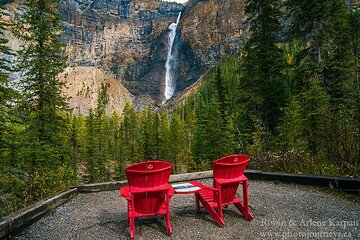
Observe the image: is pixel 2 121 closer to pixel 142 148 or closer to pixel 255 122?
pixel 255 122

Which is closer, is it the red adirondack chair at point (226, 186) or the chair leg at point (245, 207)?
the red adirondack chair at point (226, 186)

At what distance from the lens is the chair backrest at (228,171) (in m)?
4.98

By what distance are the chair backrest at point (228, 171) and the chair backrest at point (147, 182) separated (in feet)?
3.06

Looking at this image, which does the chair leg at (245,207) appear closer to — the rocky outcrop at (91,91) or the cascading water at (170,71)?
the rocky outcrop at (91,91)

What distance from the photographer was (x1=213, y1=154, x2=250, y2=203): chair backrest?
498cm

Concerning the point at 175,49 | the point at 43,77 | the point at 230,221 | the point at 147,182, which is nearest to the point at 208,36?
the point at 175,49

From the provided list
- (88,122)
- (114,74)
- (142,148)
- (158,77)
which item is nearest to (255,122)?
(142,148)

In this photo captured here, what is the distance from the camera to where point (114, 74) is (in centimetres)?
18400

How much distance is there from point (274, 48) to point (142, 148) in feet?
75.7

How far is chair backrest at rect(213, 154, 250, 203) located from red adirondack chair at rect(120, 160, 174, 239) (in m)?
0.93

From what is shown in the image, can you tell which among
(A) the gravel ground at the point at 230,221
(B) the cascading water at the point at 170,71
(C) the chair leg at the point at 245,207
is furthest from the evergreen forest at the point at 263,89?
(B) the cascading water at the point at 170,71

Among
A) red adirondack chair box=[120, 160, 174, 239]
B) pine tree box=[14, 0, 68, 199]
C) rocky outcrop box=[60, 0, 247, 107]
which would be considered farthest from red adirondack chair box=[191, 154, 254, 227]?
rocky outcrop box=[60, 0, 247, 107]

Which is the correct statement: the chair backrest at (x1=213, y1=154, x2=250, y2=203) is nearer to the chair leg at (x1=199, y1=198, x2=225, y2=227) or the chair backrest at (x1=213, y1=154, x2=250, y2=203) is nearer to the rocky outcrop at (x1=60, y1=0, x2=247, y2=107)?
the chair leg at (x1=199, y1=198, x2=225, y2=227)

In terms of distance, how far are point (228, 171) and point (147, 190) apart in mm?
1530
